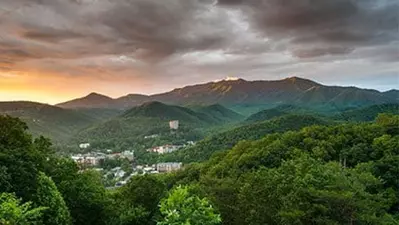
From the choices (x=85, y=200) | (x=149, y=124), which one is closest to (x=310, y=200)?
(x=85, y=200)

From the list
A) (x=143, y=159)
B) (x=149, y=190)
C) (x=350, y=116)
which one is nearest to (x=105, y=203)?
(x=149, y=190)

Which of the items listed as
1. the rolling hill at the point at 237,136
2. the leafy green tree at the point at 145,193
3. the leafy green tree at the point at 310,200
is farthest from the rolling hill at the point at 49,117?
the leafy green tree at the point at 310,200

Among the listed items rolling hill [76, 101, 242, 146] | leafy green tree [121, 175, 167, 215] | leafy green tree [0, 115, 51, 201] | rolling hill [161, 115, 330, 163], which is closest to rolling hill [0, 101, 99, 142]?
rolling hill [76, 101, 242, 146]

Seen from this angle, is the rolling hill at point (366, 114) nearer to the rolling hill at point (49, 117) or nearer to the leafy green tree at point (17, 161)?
the rolling hill at point (49, 117)

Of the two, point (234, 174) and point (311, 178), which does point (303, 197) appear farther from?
point (234, 174)

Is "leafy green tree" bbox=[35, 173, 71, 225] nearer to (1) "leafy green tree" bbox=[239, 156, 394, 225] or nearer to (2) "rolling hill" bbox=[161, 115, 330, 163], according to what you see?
(1) "leafy green tree" bbox=[239, 156, 394, 225]
